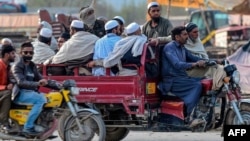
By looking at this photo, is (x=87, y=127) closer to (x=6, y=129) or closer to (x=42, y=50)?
(x=6, y=129)

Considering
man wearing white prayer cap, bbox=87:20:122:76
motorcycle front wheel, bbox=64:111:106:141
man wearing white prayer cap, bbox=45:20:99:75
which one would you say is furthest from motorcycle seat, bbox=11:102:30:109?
man wearing white prayer cap, bbox=87:20:122:76

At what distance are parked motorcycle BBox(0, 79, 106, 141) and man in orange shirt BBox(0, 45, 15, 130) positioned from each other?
11 cm

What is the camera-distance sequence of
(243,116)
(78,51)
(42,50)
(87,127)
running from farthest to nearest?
(42,50), (78,51), (87,127), (243,116)

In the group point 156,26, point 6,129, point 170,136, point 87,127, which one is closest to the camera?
point 87,127

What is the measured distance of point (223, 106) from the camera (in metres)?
10.3

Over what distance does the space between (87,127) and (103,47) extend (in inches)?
46.6

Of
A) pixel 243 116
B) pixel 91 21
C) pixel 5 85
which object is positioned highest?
pixel 91 21

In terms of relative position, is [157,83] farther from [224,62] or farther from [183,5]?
[183,5]

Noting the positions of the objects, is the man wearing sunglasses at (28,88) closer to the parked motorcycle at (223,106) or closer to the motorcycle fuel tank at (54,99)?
the motorcycle fuel tank at (54,99)

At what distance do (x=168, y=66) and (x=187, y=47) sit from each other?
1.69ft

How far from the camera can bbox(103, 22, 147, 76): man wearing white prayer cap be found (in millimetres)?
10352

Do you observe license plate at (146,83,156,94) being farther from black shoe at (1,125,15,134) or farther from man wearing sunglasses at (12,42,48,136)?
black shoe at (1,125,15,134)

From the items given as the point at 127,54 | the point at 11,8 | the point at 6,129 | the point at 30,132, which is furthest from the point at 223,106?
the point at 11,8

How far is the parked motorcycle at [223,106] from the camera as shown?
32.7 feet
